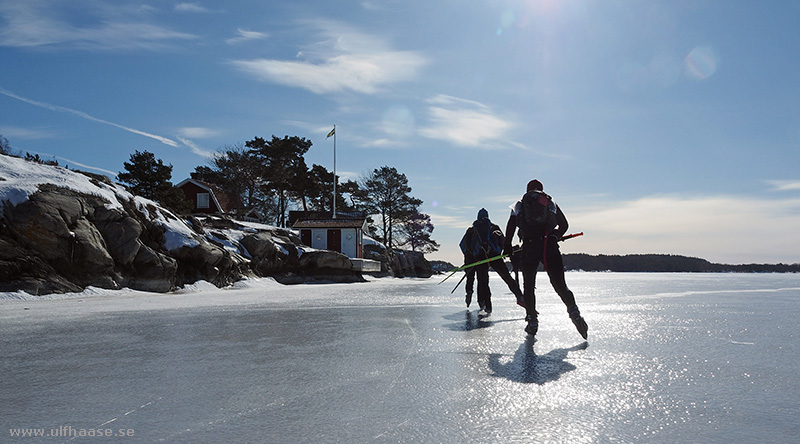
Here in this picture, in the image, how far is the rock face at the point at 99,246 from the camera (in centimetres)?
1264

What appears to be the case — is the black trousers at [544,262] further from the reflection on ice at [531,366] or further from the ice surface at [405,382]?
the reflection on ice at [531,366]

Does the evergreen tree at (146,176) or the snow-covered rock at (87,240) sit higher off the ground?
the evergreen tree at (146,176)

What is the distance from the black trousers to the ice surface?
1.72 feet

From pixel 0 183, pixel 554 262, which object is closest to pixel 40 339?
pixel 554 262

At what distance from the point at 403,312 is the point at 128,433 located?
21.6 ft

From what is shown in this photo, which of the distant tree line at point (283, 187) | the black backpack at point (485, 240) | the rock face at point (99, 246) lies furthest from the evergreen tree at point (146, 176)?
the black backpack at point (485, 240)

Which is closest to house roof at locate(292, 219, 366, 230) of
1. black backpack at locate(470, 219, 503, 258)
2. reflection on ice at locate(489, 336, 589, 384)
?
black backpack at locate(470, 219, 503, 258)

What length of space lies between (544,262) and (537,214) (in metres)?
0.59

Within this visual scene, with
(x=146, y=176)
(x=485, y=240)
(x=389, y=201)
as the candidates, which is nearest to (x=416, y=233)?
(x=389, y=201)

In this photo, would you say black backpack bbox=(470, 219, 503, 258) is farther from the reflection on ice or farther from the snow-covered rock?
the snow-covered rock

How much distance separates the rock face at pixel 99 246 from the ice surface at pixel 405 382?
7.45m

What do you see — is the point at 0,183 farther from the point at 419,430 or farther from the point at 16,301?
the point at 419,430

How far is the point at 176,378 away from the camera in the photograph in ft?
11.9

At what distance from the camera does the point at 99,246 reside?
1424 cm
